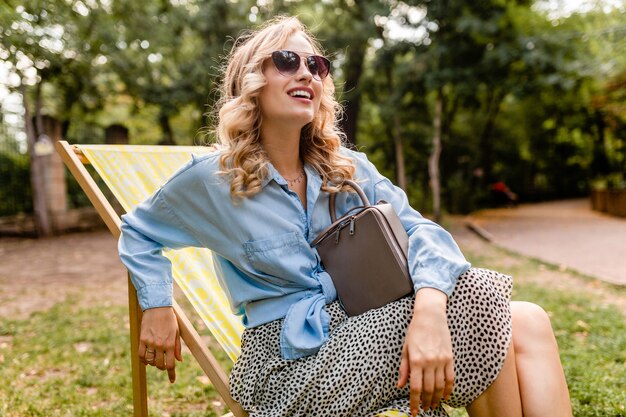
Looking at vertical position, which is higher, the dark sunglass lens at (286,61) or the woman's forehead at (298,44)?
the woman's forehead at (298,44)

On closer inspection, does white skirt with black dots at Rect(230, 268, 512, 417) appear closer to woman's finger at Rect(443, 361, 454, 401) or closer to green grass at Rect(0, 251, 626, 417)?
woman's finger at Rect(443, 361, 454, 401)

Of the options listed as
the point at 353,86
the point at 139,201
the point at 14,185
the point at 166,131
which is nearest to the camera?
the point at 139,201

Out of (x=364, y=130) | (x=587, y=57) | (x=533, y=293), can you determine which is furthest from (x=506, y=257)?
(x=364, y=130)

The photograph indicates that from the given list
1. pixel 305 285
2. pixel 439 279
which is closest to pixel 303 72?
pixel 305 285

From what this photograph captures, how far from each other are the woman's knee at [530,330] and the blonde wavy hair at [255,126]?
0.72 metres

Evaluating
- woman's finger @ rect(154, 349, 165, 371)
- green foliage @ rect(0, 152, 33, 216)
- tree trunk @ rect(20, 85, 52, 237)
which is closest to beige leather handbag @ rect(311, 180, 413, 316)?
woman's finger @ rect(154, 349, 165, 371)

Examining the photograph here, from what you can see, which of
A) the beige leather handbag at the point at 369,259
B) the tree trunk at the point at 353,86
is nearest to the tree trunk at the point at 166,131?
the tree trunk at the point at 353,86

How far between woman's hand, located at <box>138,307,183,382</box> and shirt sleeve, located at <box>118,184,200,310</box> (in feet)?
0.10

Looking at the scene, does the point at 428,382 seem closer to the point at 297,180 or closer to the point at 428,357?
the point at 428,357

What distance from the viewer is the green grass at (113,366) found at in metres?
2.91

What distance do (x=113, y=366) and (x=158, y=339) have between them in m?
2.13

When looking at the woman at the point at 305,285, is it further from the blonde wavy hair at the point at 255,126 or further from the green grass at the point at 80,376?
the green grass at the point at 80,376

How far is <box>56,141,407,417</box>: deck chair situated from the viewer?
82.4 inches

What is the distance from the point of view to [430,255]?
5.38 feet
